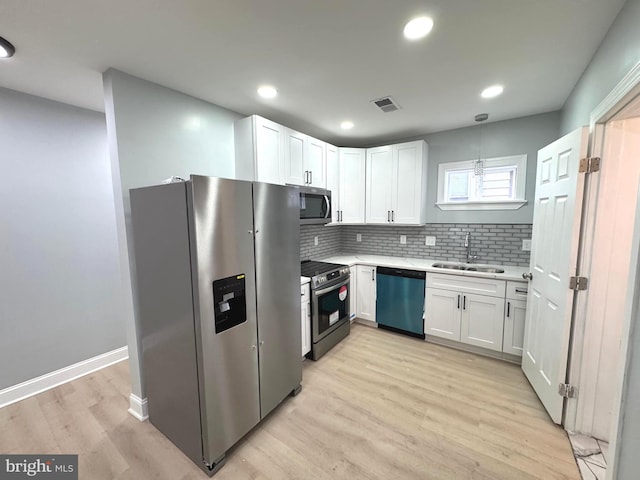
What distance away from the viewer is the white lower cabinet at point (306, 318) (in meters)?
2.56

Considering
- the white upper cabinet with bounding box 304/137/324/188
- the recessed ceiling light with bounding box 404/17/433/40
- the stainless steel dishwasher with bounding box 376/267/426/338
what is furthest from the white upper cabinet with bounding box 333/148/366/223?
the recessed ceiling light with bounding box 404/17/433/40

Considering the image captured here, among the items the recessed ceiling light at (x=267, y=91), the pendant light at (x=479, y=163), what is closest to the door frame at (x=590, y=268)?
the pendant light at (x=479, y=163)

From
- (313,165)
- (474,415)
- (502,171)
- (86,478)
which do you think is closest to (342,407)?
(474,415)

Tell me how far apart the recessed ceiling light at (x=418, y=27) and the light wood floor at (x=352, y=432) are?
2.60 metres

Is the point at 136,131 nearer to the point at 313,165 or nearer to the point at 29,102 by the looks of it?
the point at 29,102

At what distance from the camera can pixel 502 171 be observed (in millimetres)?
3096

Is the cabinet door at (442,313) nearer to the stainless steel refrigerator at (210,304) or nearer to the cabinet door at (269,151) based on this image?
the stainless steel refrigerator at (210,304)

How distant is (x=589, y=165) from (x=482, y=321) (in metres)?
1.77

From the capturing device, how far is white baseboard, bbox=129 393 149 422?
1993 millimetres

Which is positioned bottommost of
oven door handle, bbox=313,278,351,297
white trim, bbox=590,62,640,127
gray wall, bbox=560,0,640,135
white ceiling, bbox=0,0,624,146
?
oven door handle, bbox=313,278,351,297

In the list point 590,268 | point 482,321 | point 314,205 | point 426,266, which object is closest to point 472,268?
point 426,266

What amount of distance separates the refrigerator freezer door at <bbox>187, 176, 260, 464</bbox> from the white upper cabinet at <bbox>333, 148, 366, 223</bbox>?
2166 mm

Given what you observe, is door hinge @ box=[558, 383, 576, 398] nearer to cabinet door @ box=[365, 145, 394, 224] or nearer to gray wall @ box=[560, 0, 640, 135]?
gray wall @ box=[560, 0, 640, 135]

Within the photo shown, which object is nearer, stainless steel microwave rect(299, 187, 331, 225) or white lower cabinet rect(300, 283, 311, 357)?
white lower cabinet rect(300, 283, 311, 357)
